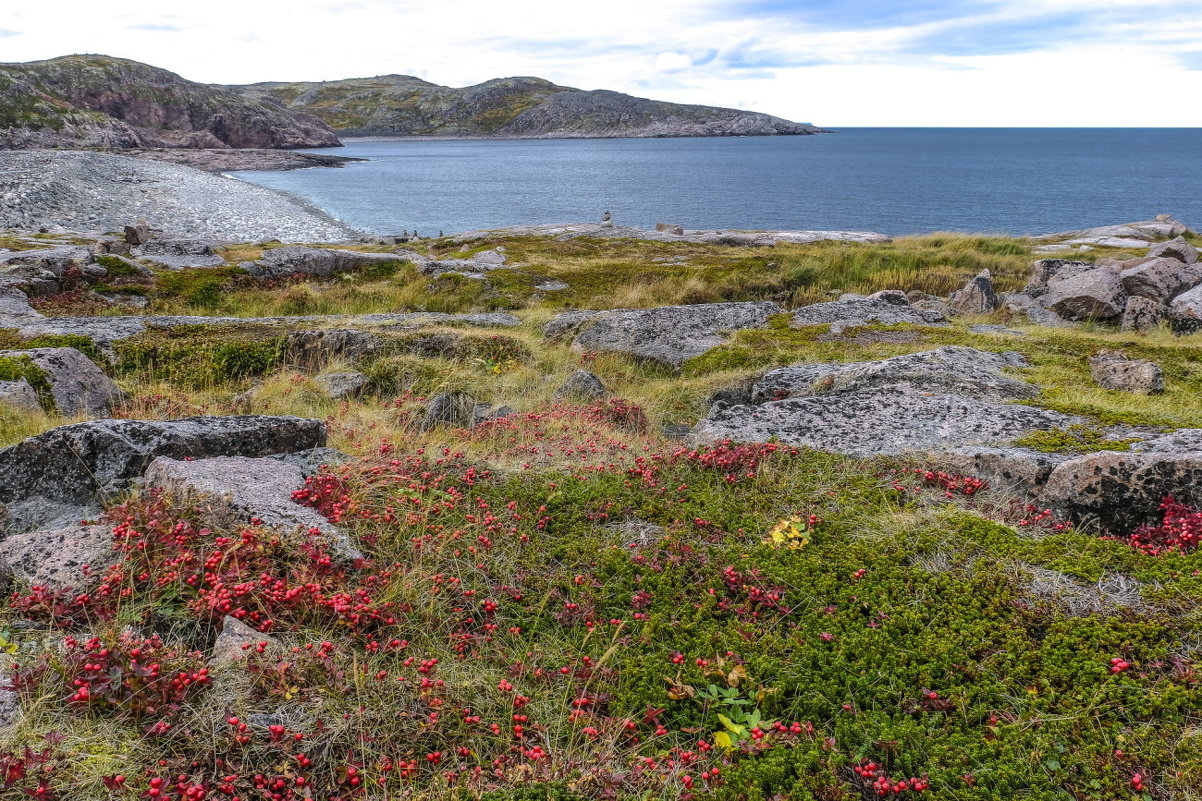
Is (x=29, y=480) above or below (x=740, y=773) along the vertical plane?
above

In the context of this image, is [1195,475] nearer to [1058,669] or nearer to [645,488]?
[1058,669]

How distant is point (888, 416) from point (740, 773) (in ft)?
23.0

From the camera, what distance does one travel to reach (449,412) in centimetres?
1224

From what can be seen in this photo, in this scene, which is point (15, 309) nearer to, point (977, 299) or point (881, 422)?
point (881, 422)

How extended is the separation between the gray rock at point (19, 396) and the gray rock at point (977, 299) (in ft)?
83.5

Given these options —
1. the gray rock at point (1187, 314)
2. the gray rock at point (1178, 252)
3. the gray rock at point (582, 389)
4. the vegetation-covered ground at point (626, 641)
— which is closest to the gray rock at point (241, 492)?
the vegetation-covered ground at point (626, 641)

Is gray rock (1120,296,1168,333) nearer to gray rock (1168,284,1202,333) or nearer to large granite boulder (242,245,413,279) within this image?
gray rock (1168,284,1202,333)

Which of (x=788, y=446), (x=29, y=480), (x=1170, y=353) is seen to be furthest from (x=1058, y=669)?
Answer: (x=1170, y=353)

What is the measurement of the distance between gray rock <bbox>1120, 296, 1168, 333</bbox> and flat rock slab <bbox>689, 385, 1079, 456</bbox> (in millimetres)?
Result: 13985

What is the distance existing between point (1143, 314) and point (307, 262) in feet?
98.9

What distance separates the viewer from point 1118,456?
721 centimetres

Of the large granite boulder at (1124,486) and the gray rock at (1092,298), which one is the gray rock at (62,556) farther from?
the gray rock at (1092,298)

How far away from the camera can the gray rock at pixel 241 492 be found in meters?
6.54

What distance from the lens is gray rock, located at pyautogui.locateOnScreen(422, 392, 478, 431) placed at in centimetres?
1165
